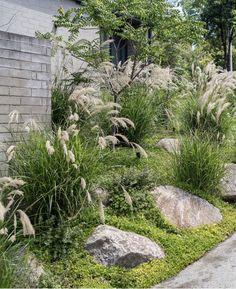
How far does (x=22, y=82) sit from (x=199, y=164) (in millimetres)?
2137

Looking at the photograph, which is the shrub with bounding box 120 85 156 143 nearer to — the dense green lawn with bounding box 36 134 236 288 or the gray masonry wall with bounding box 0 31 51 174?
the dense green lawn with bounding box 36 134 236 288

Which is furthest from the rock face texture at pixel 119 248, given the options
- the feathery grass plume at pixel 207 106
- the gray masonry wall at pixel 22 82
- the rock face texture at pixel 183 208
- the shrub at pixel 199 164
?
the feathery grass plume at pixel 207 106

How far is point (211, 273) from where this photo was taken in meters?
3.19

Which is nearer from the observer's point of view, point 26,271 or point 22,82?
point 26,271

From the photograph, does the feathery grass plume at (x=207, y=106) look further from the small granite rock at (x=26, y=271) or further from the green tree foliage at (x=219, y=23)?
the green tree foliage at (x=219, y=23)

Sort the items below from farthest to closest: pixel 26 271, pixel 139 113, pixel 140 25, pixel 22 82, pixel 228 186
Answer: pixel 140 25
pixel 139 113
pixel 228 186
pixel 22 82
pixel 26 271

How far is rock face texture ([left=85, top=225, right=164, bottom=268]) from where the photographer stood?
3.18 meters

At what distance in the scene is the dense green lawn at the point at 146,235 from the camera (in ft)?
9.85

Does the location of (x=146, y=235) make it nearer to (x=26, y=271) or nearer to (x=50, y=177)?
(x=50, y=177)

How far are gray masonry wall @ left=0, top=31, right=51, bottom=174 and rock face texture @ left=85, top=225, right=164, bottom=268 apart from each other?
44.3 inches

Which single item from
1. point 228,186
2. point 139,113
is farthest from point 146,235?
point 139,113

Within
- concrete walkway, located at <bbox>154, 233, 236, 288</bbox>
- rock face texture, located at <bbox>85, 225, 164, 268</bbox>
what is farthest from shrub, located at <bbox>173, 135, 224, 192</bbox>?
rock face texture, located at <bbox>85, 225, 164, 268</bbox>

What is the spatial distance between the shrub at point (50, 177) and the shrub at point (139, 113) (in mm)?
2091

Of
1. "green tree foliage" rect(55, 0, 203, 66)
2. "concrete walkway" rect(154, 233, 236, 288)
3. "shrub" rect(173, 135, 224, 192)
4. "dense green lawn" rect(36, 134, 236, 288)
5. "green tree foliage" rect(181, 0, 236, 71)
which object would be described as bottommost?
"concrete walkway" rect(154, 233, 236, 288)
